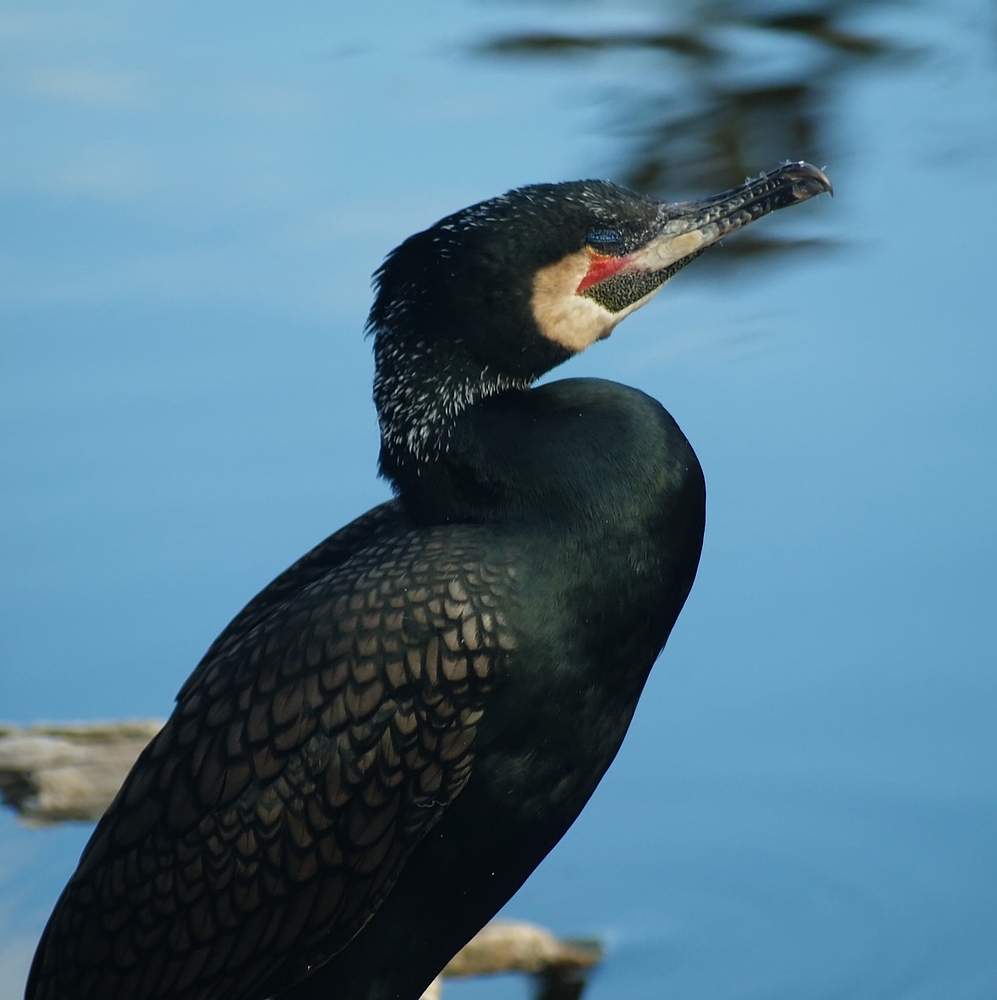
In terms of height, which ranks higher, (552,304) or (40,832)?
(552,304)

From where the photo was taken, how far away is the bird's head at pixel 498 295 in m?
3.19

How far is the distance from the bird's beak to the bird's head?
19mm

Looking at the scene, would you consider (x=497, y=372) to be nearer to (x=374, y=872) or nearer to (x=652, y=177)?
(x=374, y=872)

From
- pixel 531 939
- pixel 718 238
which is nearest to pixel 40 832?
pixel 531 939

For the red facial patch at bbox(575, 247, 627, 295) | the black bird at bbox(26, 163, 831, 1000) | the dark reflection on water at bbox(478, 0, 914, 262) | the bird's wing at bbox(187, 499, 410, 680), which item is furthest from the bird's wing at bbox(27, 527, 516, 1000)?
the dark reflection on water at bbox(478, 0, 914, 262)

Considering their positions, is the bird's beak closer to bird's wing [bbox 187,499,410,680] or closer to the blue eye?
the blue eye

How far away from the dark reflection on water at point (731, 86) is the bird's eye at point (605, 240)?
139 inches

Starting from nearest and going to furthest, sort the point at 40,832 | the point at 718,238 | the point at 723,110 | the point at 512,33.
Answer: the point at 718,238 < the point at 40,832 < the point at 723,110 < the point at 512,33

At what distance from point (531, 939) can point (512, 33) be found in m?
5.32

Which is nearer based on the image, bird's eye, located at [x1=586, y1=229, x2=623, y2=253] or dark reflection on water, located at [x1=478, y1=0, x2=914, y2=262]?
bird's eye, located at [x1=586, y1=229, x2=623, y2=253]

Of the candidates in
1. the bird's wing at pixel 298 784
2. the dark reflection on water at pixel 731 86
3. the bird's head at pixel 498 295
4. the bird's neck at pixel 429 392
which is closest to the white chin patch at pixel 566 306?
the bird's head at pixel 498 295

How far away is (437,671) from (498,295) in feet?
2.23

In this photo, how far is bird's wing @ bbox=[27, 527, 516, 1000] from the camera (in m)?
3.14

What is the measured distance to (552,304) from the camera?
324cm
